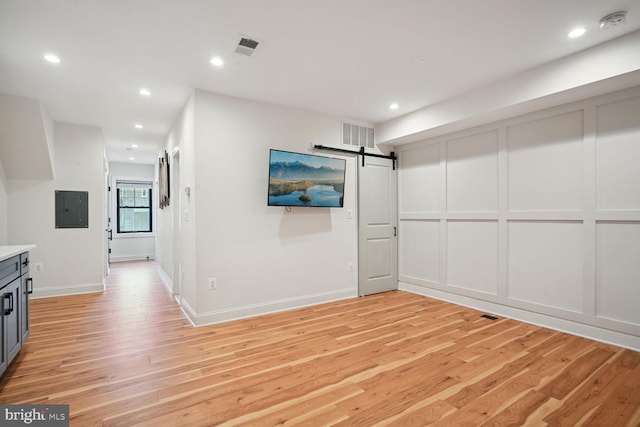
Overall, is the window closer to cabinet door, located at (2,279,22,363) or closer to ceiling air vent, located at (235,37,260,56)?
cabinet door, located at (2,279,22,363)

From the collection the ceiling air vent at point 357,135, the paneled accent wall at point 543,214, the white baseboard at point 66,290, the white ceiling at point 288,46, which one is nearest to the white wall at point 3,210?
the white baseboard at point 66,290

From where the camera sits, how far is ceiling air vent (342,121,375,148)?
14.9 feet

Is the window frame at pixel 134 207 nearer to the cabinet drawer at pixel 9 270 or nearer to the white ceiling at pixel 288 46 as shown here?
the white ceiling at pixel 288 46

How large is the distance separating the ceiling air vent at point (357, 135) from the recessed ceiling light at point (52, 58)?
325cm

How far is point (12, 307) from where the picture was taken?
7.80 ft

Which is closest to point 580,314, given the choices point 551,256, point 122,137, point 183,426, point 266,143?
point 551,256

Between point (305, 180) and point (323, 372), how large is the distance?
2330mm

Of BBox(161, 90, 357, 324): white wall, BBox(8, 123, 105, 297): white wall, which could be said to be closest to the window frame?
BBox(8, 123, 105, 297): white wall

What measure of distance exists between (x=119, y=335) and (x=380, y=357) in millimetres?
2640

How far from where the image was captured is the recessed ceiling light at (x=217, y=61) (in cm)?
279

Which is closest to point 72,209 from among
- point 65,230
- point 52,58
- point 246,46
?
point 65,230

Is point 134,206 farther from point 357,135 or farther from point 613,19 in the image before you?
point 613,19

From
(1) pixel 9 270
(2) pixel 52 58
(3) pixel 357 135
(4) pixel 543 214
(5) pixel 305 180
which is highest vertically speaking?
(2) pixel 52 58

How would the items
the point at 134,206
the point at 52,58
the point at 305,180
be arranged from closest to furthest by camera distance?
the point at 52,58, the point at 305,180, the point at 134,206
